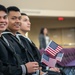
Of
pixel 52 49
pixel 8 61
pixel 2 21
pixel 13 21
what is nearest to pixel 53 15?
pixel 52 49

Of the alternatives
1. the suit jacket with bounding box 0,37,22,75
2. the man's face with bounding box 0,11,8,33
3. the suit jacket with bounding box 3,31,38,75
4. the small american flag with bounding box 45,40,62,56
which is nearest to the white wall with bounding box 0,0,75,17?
the small american flag with bounding box 45,40,62,56

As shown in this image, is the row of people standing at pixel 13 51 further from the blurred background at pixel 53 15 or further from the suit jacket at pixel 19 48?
the blurred background at pixel 53 15

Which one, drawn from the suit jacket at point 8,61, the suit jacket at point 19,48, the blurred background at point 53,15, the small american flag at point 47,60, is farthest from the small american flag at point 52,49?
the blurred background at point 53,15

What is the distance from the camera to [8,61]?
2133 mm

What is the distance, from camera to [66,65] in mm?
3564

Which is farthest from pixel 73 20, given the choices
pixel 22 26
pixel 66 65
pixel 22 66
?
pixel 22 66

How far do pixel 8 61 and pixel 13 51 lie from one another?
0.36 feet

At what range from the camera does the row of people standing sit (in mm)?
2090

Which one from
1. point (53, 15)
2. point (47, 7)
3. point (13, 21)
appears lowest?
point (53, 15)

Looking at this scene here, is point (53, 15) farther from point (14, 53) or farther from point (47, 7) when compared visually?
point (14, 53)

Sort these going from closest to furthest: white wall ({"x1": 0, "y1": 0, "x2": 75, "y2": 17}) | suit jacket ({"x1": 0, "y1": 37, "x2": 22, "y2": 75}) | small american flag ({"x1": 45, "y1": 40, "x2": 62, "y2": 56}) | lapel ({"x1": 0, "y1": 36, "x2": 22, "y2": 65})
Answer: suit jacket ({"x1": 0, "y1": 37, "x2": 22, "y2": 75})
lapel ({"x1": 0, "y1": 36, "x2": 22, "y2": 65})
small american flag ({"x1": 45, "y1": 40, "x2": 62, "y2": 56})
white wall ({"x1": 0, "y1": 0, "x2": 75, "y2": 17})

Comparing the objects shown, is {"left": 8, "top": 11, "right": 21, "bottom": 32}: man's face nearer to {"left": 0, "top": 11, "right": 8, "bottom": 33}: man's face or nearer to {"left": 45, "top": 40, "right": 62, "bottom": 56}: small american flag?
{"left": 0, "top": 11, "right": 8, "bottom": 33}: man's face

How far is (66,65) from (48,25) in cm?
869

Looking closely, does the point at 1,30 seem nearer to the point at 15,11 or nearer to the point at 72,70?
the point at 15,11
